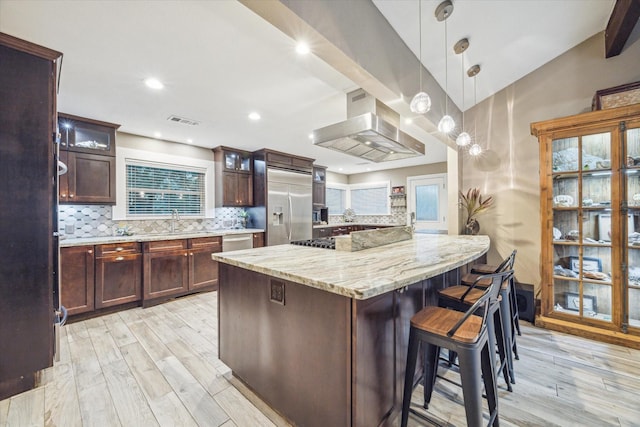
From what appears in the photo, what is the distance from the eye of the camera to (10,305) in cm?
167

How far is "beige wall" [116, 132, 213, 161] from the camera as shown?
12.2 ft

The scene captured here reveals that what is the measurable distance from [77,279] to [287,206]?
10.3 feet

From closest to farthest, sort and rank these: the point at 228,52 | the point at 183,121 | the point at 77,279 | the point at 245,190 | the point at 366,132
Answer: the point at 228,52
the point at 366,132
the point at 77,279
the point at 183,121
the point at 245,190

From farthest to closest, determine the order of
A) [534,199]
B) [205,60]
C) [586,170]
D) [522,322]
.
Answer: [534,199] → [522,322] → [586,170] → [205,60]

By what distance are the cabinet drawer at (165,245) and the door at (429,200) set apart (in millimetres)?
4989

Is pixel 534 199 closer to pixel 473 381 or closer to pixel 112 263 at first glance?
pixel 473 381

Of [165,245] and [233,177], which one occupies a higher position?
[233,177]

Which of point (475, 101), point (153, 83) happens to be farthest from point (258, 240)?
point (475, 101)

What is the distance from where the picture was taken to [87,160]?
3.18 m

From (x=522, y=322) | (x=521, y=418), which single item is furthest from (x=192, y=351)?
(x=522, y=322)

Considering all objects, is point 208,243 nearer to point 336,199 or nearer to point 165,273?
point 165,273

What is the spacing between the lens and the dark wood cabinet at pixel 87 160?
3.04 m

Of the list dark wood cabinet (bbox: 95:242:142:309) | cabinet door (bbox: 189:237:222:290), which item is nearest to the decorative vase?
cabinet door (bbox: 189:237:222:290)

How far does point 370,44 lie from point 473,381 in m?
1.96
